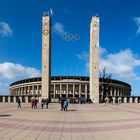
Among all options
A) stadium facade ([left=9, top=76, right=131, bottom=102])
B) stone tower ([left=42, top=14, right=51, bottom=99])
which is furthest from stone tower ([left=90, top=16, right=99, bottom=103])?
stadium facade ([left=9, top=76, right=131, bottom=102])

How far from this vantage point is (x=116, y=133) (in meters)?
13.1

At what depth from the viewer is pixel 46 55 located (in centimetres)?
7469

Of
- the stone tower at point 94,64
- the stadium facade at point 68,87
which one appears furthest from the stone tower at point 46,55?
the stadium facade at point 68,87

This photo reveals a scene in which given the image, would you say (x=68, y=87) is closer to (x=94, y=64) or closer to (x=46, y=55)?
(x=94, y=64)

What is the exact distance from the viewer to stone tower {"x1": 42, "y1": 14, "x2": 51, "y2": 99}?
74250 millimetres

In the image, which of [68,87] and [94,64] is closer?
[94,64]

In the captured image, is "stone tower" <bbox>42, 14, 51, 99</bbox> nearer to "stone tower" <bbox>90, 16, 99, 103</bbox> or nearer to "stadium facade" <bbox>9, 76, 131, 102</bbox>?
"stone tower" <bbox>90, 16, 99, 103</bbox>

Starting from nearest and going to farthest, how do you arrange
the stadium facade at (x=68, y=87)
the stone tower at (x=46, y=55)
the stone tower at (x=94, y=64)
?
the stone tower at (x=46, y=55) → the stone tower at (x=94, y=64) → the stadium facade at (x=68, y=87)

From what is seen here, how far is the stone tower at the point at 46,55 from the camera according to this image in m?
74.2

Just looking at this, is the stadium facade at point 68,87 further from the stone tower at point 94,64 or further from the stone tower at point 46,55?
the stone tower at point 46,55

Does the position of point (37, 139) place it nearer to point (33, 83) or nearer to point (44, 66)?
point (44, 66)

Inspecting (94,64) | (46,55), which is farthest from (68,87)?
(46,55)

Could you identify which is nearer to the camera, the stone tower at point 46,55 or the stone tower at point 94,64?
the stone tower at point 46,55

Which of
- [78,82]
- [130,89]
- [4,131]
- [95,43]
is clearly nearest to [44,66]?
[95,43]
